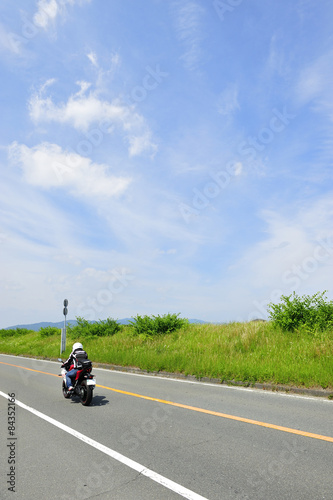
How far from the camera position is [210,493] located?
372 centimetres

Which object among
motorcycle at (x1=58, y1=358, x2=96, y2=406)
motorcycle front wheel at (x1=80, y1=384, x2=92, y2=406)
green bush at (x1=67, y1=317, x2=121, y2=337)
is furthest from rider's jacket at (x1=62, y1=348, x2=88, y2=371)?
green bush at (x1=67, y1=317, x2=121, y2=337)

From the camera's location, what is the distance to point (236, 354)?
1257cm

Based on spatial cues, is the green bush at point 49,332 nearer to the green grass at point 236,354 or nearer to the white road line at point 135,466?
the green grass at point 236,354

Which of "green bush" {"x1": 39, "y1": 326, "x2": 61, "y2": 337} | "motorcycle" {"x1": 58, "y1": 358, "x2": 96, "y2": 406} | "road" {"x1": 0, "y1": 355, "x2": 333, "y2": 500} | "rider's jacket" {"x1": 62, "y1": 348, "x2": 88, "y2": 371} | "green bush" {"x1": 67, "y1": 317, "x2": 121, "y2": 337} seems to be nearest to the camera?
"road" {"x1": 0, "y1": 355, "x2": 333, "y2": 500}

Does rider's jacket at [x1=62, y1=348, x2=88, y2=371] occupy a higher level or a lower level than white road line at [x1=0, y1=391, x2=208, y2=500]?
higher

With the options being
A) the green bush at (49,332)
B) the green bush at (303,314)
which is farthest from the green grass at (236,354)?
the green bush at (49,332)

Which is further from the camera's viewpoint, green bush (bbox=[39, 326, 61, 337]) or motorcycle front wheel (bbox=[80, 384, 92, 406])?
green bush (bbox=[39, 326, 61, 337])

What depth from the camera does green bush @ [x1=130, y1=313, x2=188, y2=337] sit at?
66.7 ft

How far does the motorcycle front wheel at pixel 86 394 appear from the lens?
8289mm

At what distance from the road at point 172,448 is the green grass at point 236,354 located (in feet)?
3.79

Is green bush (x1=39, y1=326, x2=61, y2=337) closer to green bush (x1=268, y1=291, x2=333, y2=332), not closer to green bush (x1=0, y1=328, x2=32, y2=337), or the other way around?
green bush (x1=0, y1=328, x2=32, y2=337)

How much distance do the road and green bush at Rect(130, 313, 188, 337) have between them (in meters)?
11.3

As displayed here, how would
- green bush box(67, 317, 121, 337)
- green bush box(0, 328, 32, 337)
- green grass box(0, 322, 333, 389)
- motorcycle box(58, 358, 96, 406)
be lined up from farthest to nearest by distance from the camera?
green bush box(0, 328, 32, 337) < green bush box(67, 317, 121, 337) < green grass box(0, 322, 333, 389) < motorcycle box(58, 358, 96, 406)

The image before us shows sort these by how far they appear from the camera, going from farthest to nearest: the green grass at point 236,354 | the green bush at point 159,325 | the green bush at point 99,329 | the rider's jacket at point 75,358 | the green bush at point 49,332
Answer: the green bush at point 49,332 < the green bush at point 99,329 < the green bush at point 159,325 < the green grass at point 236,354 < the rider's jacket at point 75,358
